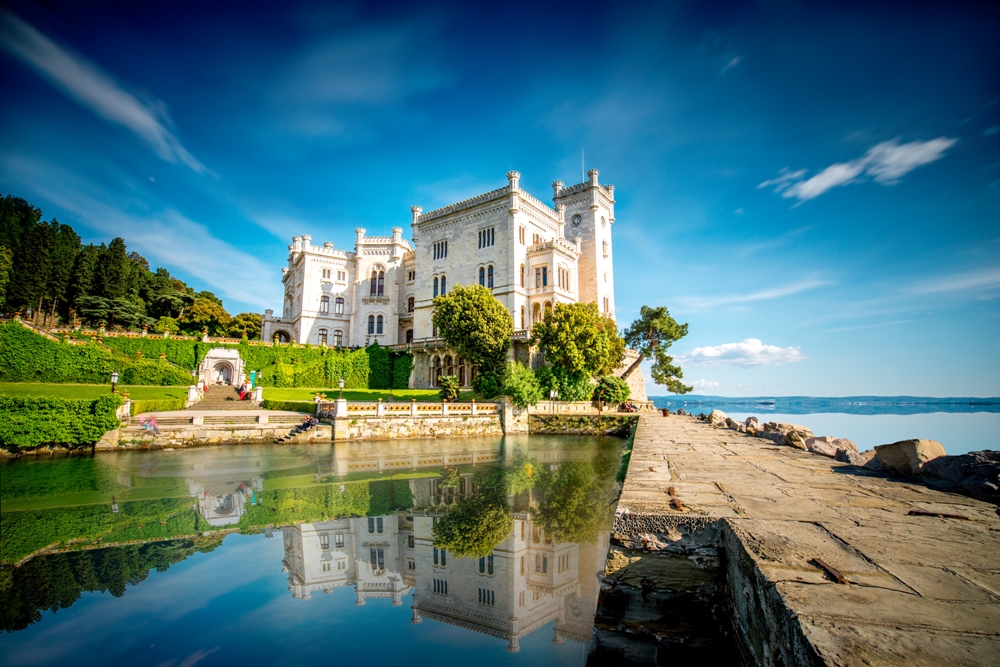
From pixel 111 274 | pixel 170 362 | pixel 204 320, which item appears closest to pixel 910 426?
pixel 170 362

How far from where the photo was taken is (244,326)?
47094 mm

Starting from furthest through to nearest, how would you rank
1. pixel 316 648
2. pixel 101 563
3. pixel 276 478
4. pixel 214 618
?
pixel 276 478 → pixel 101 563 → pixel 214 618 → pixel 316 648

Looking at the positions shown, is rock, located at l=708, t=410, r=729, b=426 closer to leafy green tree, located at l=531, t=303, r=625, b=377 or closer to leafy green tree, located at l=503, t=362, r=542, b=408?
leafy green tree, located at l=531, t=303, r=625, b=377

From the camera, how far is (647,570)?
3.72 m

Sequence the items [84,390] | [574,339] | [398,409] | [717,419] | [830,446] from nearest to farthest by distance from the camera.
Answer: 1. [830,446]
2. [717,419]
3. [398,409]
4. [84,390]
5. [574,339]

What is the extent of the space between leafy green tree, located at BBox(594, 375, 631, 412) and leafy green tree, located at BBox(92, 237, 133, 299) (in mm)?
45356

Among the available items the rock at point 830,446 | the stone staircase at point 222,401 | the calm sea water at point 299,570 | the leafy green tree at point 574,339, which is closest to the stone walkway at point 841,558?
the calm sea water at point 299,570

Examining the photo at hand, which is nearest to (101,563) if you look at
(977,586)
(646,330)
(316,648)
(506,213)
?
(316,648)

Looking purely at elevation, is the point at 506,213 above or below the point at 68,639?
above

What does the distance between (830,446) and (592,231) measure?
112 feet

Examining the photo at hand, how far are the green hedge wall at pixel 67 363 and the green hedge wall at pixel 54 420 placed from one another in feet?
56.4

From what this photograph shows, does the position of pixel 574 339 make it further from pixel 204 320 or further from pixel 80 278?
pixel 80 278

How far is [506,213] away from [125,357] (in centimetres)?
2915

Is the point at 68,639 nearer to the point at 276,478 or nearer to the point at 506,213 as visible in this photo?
the point at 276,478
